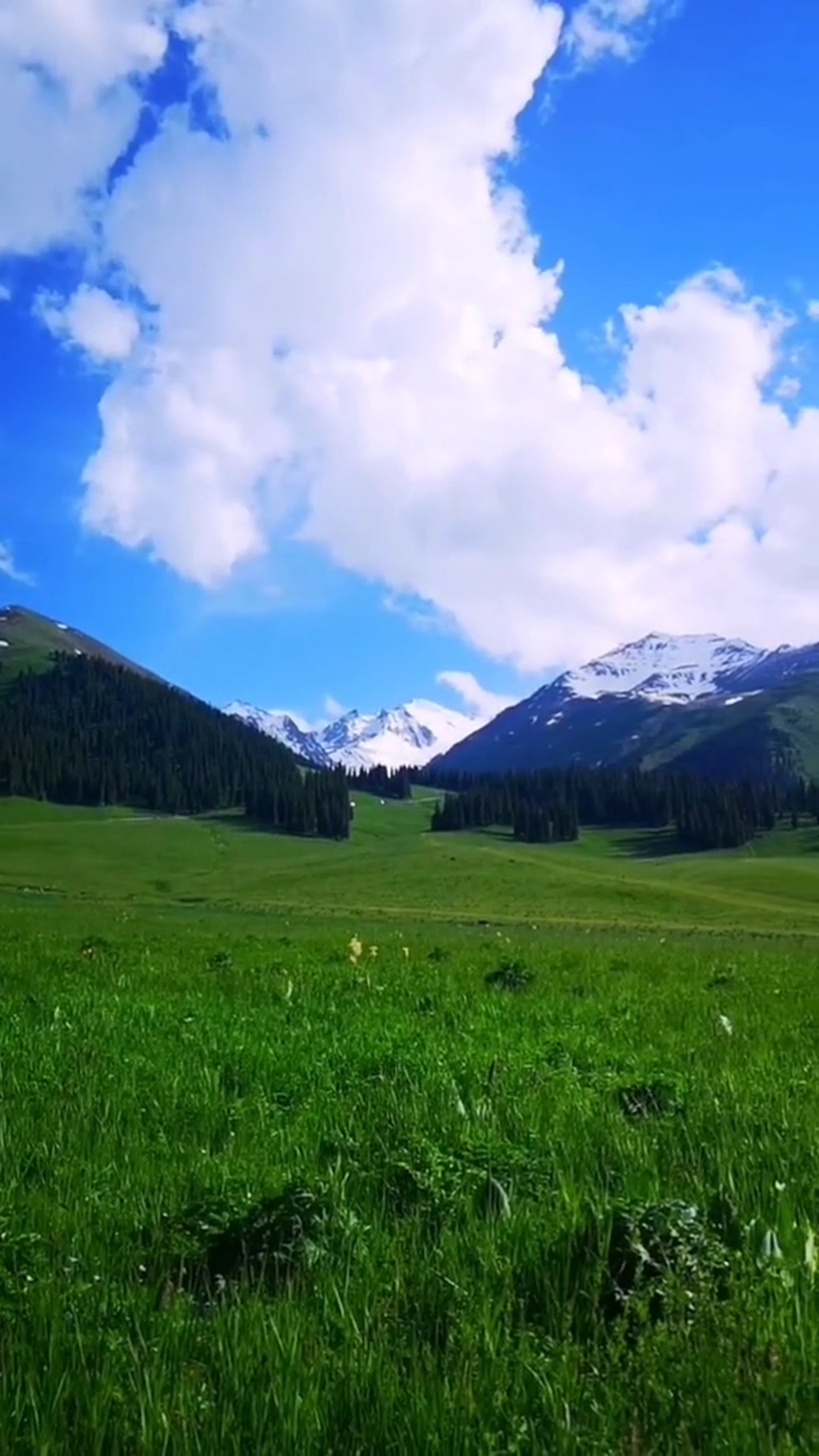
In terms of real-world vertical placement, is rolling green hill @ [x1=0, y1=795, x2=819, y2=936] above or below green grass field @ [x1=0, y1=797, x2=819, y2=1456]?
below

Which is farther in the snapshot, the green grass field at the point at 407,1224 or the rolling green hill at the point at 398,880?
the rolling green hill at the point at 398,880

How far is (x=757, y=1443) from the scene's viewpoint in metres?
3.17

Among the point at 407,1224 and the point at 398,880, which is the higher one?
the point at 407,1224

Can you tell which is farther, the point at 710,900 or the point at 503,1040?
the point at 710,900

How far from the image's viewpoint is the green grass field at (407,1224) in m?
3.48

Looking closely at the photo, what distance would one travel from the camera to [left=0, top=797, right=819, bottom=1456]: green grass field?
11.4ft

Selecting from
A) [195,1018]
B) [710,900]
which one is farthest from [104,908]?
[710,900]

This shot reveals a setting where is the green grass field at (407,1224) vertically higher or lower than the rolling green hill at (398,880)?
higher

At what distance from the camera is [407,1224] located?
5219 millimetres

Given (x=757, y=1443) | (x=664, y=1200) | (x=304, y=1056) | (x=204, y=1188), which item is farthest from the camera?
(x=304, y=1056)

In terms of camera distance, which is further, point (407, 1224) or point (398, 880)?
point (398, 880)

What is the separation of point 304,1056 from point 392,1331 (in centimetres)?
570

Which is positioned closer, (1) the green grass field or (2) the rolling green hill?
(1) the green grass field

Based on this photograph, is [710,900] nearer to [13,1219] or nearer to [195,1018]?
[195,1018]
